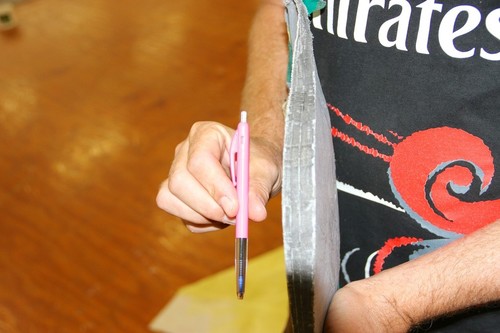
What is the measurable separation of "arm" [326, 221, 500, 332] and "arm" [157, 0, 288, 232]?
0.51 feet

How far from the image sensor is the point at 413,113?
0.72 metres

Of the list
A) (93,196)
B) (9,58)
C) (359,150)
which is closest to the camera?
(359,150)

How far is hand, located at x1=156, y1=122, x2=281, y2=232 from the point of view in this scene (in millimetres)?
708

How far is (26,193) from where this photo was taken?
212cm

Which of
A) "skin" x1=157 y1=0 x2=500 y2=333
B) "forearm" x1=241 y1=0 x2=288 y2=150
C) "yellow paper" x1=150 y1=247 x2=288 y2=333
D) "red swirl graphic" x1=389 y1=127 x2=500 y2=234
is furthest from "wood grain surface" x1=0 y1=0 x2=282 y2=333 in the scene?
"red swirl graphic" x1=389 y1=127 x2=500 y2=234

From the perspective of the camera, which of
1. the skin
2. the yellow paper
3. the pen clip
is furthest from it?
the yellow paper

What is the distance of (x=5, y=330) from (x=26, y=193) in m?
0.59

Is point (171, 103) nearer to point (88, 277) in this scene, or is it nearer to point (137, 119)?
point (137, 119)

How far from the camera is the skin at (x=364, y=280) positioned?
2.06 ft

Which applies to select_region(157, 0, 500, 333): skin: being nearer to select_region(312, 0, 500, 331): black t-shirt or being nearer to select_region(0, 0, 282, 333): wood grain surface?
select_region(312, 0, 500, 331): black t-shirt

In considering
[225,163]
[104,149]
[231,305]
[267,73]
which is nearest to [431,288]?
[225,163]

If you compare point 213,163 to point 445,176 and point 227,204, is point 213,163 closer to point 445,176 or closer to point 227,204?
point 227,204

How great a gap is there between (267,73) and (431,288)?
53 cm

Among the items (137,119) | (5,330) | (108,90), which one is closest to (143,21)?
(108,90)
